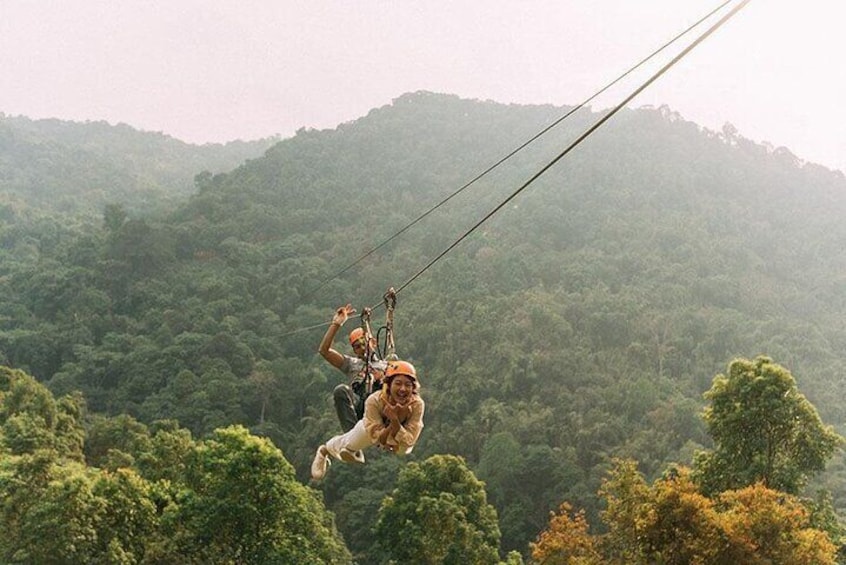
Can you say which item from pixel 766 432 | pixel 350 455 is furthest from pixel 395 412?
pixel 766 432

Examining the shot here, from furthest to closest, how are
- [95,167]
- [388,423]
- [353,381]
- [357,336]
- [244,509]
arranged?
[95,167] → [244,509] → [357,336] → [353,381] → [388,423]

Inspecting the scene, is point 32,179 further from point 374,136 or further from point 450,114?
point 450,114

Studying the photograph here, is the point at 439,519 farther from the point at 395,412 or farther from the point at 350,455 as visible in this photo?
the point at 395,412

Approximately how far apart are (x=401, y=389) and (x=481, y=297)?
5848 centimetres

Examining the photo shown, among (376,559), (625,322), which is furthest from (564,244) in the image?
(376,559)

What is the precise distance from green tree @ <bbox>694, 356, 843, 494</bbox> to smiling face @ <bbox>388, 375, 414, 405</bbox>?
44.0 feet

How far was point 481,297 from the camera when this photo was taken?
6569cm

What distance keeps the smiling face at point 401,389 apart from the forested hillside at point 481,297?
78.6 ft

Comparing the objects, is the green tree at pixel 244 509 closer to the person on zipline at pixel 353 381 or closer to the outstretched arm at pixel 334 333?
the person on zipline at pixel 353 381

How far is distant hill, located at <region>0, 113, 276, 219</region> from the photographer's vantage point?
10469 centimetres

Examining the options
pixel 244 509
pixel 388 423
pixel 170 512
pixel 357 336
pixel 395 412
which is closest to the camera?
pixel 395 412

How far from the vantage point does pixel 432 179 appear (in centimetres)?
10444

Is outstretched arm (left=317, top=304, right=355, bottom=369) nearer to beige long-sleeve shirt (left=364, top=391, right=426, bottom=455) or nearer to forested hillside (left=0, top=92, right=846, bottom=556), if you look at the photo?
beige long-sleeve shirt (left=364, top=391, right=426, bottom=455)

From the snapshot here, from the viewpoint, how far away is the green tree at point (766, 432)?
1858 cm
